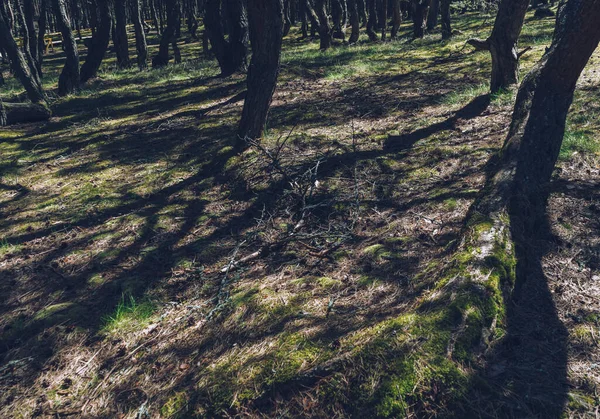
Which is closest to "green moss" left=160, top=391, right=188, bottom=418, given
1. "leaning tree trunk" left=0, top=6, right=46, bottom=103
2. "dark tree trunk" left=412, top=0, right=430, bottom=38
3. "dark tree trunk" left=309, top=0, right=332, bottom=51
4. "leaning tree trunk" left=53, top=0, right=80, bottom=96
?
"leaning tree trunk" left=0, top=6, right=46, bottom=103

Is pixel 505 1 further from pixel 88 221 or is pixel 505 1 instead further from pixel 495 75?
pixel 88 221

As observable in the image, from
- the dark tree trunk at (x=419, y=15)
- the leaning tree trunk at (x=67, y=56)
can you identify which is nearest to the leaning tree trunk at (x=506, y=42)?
the dark tree trunk at (x=419, y=15)

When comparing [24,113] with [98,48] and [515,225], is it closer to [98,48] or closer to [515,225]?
[98,48]

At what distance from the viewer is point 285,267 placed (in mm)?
4883

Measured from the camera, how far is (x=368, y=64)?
41.9 ft

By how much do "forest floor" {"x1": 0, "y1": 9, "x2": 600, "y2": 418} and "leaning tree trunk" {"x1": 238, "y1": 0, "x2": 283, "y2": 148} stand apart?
42 centimetres

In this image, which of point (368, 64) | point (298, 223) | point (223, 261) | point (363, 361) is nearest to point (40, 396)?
point (223, 261)

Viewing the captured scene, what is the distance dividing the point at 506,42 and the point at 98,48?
39.0ft

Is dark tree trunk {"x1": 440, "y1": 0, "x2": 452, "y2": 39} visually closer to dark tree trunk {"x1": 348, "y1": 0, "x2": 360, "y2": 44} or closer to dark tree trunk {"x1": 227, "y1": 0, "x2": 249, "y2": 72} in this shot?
dark tree trunk {"x1": 348, "y1": 0, "x2": 360, "y2": 44}

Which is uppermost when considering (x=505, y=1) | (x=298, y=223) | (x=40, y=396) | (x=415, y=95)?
(x=505, y=1)

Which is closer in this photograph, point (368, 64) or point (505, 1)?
point (505, 1)

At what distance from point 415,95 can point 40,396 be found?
8.22 metres

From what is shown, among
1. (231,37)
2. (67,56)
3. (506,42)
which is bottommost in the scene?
(506,42)

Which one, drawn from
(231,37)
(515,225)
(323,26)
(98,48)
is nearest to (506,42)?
(515,225)
